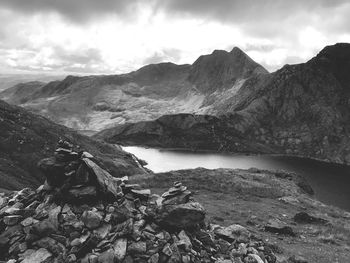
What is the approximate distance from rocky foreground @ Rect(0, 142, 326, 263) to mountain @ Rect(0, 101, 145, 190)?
4229cm

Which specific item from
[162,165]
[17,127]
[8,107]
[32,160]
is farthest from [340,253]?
[162,165]

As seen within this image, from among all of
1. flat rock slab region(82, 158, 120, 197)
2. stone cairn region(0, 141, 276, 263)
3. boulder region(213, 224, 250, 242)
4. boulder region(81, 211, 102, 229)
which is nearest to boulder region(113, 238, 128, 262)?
stone cairn region(0, 141, 276, 263)

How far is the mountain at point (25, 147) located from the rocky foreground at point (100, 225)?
42.3 meters

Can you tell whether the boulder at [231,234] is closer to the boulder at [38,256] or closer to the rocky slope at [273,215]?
the rocky slope at [273,215]

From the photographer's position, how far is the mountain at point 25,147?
78.3 metres

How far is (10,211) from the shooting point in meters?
25.9

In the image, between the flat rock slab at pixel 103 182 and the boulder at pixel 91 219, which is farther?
the flat rock slab at pixel 103 182

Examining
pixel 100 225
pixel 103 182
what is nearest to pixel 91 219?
pixel 100 225

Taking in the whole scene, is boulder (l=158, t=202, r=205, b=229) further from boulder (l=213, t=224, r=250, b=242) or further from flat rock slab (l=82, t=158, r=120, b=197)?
flat rock slab (l=82, t=158, r=120, b=197)

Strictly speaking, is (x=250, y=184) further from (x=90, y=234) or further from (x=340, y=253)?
(x=90, y=234)

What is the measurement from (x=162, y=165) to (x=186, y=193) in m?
156

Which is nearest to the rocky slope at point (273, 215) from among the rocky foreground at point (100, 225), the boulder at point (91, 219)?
the rocky foreground at point (100, 225)

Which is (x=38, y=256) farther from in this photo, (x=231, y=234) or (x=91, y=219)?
(x=231, y=234)

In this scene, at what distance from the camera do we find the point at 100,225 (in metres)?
25.0
